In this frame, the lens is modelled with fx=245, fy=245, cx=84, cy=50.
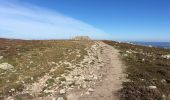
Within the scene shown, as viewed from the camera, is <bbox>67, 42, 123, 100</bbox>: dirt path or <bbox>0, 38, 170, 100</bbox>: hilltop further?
<bbox>0, 38, 170, 100</bbox>: hilltop

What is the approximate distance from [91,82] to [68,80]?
1936mm

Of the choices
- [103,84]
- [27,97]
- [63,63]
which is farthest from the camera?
[63,63]

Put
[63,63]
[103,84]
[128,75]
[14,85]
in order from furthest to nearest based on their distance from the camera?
[63,63], [128,75], [103,84], [14,85]

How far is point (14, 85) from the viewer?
1794 centimetres

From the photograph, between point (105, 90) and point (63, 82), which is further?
point (63, 82)

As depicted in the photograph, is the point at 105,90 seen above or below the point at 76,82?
below

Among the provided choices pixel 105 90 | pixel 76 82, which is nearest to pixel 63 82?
pixel 76 82

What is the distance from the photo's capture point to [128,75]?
2248 cm

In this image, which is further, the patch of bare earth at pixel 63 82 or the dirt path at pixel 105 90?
the patch of bare earth at pixel 63 82

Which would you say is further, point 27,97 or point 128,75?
point 128,75

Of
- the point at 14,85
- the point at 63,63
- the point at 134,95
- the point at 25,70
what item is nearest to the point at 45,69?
the point at 25,70

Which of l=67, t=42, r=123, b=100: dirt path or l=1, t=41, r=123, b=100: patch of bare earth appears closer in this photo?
l=67, t=42, r=123, b=100: dirt path

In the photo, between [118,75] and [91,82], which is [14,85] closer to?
[91,82]

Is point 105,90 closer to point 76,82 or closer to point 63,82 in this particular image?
point 76,82
